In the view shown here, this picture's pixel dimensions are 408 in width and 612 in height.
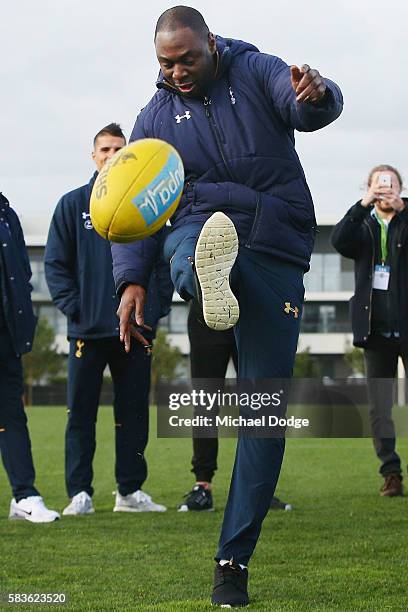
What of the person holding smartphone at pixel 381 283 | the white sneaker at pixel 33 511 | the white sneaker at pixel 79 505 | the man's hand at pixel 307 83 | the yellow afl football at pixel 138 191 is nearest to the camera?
the man's hand at pixel 307 83

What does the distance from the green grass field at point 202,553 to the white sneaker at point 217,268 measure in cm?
115

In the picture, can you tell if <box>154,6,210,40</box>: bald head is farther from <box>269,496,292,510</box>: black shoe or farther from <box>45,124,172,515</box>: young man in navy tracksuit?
<box>269,496,292,510</box>: black shoe

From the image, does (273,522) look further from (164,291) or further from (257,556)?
(164,291)

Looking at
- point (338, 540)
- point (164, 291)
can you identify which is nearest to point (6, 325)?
point (164, 291)

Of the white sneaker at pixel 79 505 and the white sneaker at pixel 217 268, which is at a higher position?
the white sneaker at pixel 217 268

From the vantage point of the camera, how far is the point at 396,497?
8078 millimetres

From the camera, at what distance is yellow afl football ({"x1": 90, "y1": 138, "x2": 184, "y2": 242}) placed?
409cm

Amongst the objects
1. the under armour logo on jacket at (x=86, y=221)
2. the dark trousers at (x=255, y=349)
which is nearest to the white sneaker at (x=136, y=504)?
the under armour logo on jacket at (x=86, y=221)

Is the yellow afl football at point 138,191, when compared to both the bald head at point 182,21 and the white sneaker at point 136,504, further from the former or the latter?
the white sneaker at point 136,504

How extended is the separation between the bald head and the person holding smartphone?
4.28 metres

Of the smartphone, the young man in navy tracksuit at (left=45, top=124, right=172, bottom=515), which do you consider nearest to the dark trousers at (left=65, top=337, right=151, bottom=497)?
the young man in navy tracksuit at (left=45, top=124, right=172, bottom=515)

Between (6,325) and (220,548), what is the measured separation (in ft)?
10.8

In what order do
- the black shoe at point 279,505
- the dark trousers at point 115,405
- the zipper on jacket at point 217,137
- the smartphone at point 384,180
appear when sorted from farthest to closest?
1. the smartphone at point 384,180
2. the dark trousers at point 115,405
3. the black shoe at point 279,505
4. the zipper on jacket at point 217,137

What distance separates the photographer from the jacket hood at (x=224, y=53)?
4.44 m
